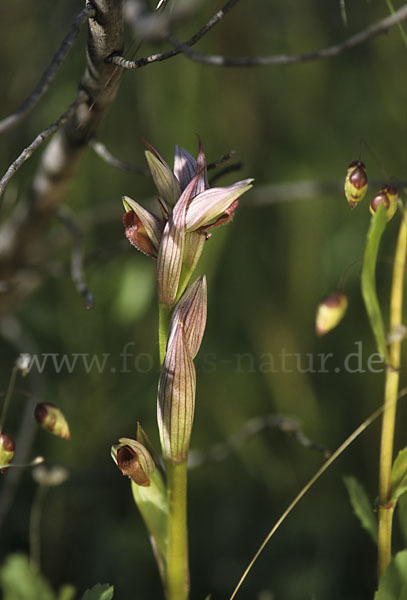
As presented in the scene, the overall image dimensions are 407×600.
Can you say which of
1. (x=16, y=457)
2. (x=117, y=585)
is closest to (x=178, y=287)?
(x=16, y=457)

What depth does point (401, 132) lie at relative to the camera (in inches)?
49.4

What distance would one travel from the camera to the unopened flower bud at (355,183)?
1.43 ft

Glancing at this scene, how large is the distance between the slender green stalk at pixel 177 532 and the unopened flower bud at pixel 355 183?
0.77ft

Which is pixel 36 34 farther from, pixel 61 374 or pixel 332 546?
pixel 332 546

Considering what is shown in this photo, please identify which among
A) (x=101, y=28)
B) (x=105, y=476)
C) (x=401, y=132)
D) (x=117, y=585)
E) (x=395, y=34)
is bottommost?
(x=117, y=585)

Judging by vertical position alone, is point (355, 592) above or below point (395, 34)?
below

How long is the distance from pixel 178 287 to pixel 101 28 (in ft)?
0.67

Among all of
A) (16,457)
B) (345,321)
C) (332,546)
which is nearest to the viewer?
(16,457)

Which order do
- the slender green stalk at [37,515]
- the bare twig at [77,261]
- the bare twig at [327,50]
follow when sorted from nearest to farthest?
1. the bare twig at [327,50]
2. the bare twig at [77,261]
3. the slender green stalk at [37,515]

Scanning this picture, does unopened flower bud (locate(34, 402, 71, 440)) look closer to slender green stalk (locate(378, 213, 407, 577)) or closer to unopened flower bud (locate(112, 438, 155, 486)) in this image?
unopened flower bud (locate(112, 438, 155, 486))

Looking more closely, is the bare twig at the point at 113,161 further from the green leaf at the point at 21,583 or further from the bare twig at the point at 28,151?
the green leaf at the point at 21,583

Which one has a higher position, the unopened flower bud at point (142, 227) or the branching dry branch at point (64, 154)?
the branching dry branch at point (64, 154)

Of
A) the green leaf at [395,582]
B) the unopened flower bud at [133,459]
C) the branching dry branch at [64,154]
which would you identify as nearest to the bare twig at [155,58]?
the branching dry branch at [64,154]

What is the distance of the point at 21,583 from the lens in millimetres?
406
